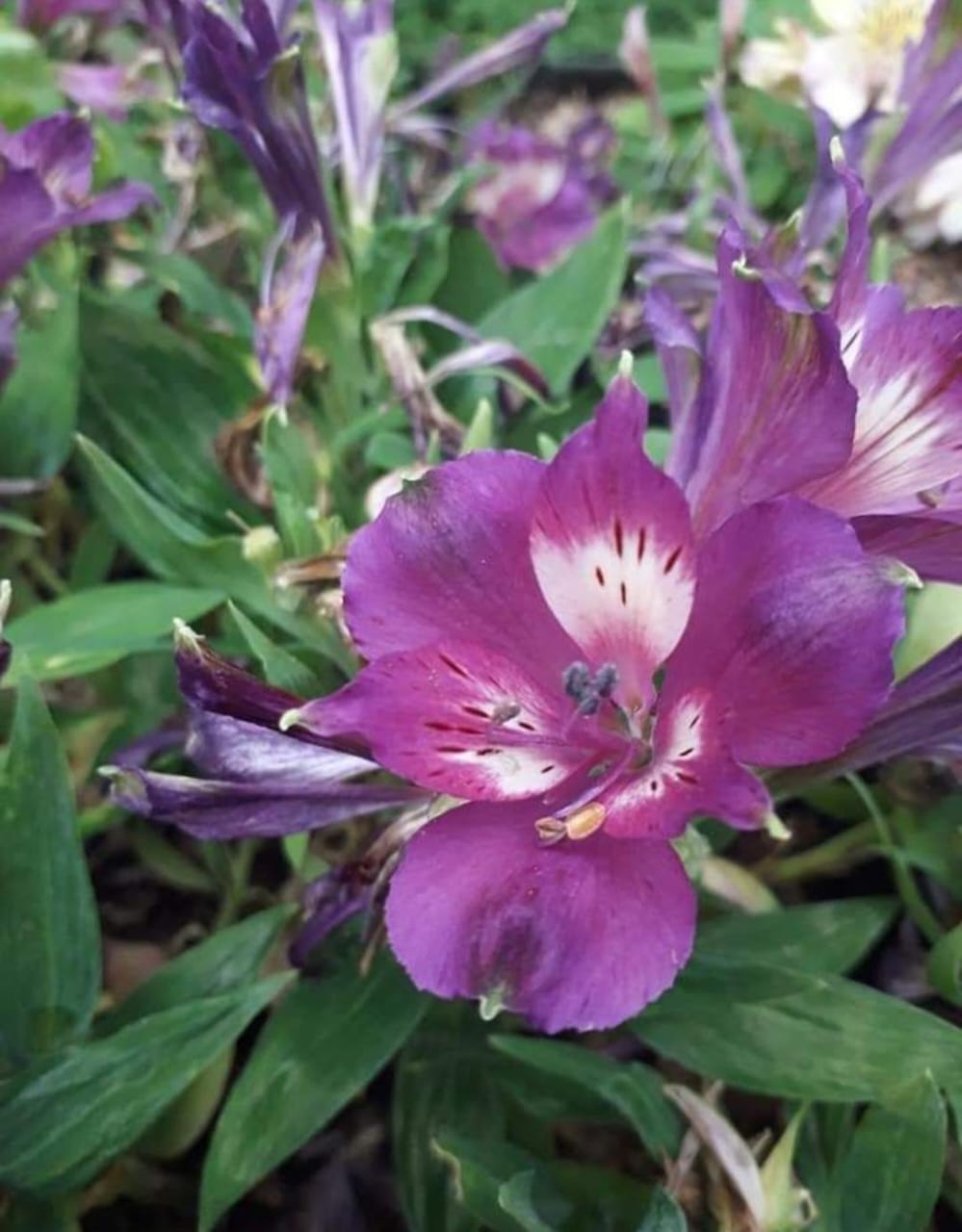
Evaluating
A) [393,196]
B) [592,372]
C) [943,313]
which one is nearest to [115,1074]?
[943,313]

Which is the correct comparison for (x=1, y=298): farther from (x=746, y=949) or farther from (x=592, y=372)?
(x=746, y=949)

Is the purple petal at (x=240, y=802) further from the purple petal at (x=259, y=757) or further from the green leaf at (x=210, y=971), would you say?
the green leaf at (x=210, y=971)

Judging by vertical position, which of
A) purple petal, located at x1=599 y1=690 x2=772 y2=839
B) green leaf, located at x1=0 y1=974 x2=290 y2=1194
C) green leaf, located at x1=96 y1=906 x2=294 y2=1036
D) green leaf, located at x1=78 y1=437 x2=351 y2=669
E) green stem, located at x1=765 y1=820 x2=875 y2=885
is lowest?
green stem, located at x1=765 y1=820 x2=875 y2=885

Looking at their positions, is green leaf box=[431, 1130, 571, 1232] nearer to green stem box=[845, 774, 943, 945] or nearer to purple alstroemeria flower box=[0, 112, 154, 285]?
green stem box=[845, 774, 943, 945]

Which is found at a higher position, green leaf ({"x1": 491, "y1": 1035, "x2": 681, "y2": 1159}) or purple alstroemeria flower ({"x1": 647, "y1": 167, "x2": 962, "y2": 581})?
purple alstroemeria flower ({"x1": 647, "y1": 167, "x2": 962, "y2": 581})

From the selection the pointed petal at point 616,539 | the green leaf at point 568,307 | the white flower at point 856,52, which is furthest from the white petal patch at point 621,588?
the white flower at point 856,52

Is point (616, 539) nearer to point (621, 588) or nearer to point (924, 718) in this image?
point (621, 588)

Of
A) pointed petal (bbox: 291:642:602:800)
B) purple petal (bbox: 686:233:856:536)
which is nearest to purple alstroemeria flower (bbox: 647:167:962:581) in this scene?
purple petal (bbox: 686:233:856:536)
